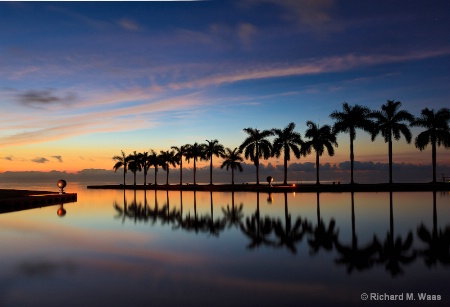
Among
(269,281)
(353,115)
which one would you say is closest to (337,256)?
(269,281)

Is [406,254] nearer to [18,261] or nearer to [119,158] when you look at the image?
[18,261]

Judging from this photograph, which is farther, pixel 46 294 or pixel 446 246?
pixel 446 246

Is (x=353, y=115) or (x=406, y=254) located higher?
(x=353, y=115)

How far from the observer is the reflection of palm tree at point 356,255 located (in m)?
10.9

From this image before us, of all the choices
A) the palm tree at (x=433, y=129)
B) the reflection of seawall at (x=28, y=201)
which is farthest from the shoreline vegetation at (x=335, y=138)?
the reflection of seawall at (x=28, y=201)

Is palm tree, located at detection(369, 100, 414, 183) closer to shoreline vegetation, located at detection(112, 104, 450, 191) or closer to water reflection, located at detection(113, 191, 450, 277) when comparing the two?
shoreline vegetation, located at detection(112, 104, 450, 191)

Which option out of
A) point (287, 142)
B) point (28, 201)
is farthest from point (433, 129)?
point (28, 201)

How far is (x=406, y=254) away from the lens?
12117 mm

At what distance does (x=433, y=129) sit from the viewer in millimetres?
52406

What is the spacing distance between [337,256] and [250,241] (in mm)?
3996

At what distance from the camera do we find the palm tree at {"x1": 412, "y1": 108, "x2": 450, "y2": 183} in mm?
51750

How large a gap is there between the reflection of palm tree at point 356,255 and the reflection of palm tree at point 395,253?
0.31 metres

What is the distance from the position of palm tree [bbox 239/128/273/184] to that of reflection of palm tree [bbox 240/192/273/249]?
4108 cm

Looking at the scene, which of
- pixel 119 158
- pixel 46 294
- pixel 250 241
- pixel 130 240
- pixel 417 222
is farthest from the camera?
pixel 119 158
